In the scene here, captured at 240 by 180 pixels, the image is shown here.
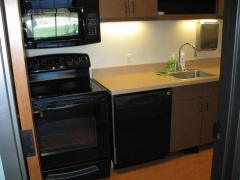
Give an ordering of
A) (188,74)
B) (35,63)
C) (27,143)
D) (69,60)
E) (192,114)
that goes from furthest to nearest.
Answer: (188,74)
(192,114)
(69,60)
(35,63)
(27,143)

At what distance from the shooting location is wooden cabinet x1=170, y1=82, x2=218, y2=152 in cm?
238

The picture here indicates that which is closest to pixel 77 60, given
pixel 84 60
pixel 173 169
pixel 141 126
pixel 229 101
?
pixel 84 60

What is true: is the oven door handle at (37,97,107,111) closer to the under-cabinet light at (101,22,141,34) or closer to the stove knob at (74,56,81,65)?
the stove knob at (74,56,81,65)

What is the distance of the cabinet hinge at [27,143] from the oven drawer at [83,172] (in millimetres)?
1279

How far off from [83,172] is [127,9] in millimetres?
1577

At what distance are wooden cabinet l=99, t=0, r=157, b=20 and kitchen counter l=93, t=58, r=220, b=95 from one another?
2.02 feet

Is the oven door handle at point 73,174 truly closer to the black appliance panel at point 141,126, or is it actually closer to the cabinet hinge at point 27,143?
the black appliance panel at point 141,126

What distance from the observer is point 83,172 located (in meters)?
2.08

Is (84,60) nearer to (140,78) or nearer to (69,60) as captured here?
(69,60)

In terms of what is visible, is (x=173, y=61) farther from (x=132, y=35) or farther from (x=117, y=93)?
(x=117, y=93)

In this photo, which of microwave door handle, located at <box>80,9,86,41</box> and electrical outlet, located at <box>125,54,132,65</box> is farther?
electrical outlet, located at <box>125,54,132,65</box>

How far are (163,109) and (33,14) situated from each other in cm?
145

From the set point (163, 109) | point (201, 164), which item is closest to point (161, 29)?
point (163, 109)

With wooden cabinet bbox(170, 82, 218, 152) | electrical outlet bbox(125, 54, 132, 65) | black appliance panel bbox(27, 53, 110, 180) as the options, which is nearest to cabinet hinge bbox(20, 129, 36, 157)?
black appliance panel bbox(27, 53, 110, 180)
